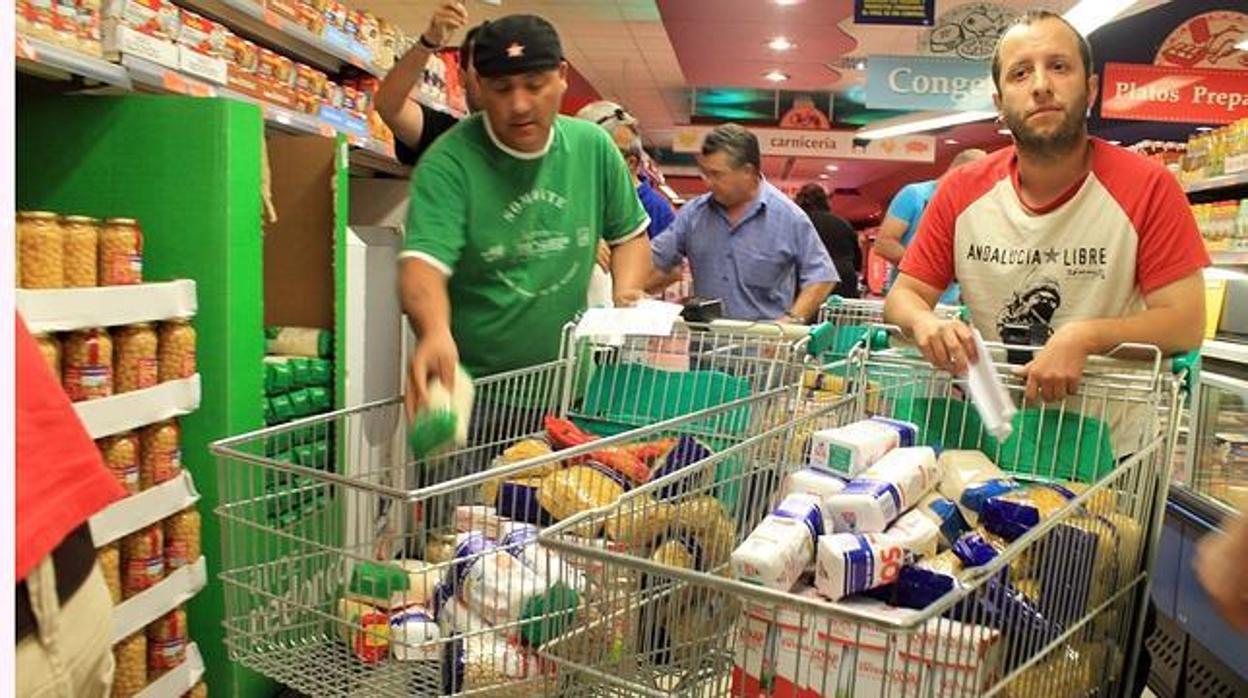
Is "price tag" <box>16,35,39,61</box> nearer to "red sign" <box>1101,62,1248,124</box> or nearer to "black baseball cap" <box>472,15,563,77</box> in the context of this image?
"black baseball cap" <box>472,15,563,77</box>

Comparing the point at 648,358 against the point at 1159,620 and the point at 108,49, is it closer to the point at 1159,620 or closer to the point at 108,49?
the point at 108,49

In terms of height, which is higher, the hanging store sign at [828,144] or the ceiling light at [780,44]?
the ceiling light at [780,44]

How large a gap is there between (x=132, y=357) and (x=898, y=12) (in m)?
7.84

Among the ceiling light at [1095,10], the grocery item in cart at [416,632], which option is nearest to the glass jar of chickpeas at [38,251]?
the grocery item in cart at [416,632]

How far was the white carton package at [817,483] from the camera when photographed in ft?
5.23

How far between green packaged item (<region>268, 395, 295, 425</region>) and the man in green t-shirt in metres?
0.68

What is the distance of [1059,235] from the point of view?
2146mm

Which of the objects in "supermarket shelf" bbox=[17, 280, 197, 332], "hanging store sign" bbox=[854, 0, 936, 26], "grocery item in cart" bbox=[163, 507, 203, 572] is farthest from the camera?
"hanging store sign" bbox=[854, 0, 936, 26]

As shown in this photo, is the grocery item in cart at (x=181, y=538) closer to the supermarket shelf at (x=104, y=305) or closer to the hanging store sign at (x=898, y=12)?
the supermarket shelf at (x=104, y=305)

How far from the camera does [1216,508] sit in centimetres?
359

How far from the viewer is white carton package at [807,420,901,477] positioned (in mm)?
1646

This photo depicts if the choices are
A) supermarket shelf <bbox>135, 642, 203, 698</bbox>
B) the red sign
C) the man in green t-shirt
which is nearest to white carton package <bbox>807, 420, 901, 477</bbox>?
the man in green t-shirt

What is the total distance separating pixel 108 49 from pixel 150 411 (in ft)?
2.95

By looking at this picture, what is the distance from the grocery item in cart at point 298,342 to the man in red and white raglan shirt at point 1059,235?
172 cm
